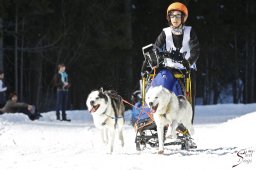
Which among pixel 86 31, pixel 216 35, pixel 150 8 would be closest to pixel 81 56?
pixel 86 31

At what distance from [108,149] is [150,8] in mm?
24309

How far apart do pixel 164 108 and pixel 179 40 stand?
129 cm

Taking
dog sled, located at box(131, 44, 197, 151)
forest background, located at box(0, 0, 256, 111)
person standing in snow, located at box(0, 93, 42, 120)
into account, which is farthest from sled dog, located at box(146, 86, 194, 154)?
forest background, located at box(0, 0, 256, 111)

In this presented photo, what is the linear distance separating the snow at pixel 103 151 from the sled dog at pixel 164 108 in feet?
1.17

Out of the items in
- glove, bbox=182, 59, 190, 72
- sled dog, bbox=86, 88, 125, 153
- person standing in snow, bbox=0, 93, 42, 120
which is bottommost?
person standing in snow, bbox=0, 93, 42, 120

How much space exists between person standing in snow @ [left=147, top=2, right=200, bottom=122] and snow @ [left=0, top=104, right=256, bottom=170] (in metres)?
1.11

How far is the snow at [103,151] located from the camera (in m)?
6.43

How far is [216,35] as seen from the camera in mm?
33844

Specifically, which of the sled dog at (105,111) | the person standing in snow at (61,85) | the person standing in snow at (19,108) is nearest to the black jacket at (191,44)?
the sled dog at (105,111)

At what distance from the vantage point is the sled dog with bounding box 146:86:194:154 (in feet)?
23.1

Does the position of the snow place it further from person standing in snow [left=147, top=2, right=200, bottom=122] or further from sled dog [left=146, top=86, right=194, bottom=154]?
person standing in snow [left=147, top=2, right=200, bottom=122]

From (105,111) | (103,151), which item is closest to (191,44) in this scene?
(105,111)

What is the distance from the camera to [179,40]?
8.07 metres

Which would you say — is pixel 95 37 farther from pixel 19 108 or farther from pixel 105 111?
pixel 105 111
